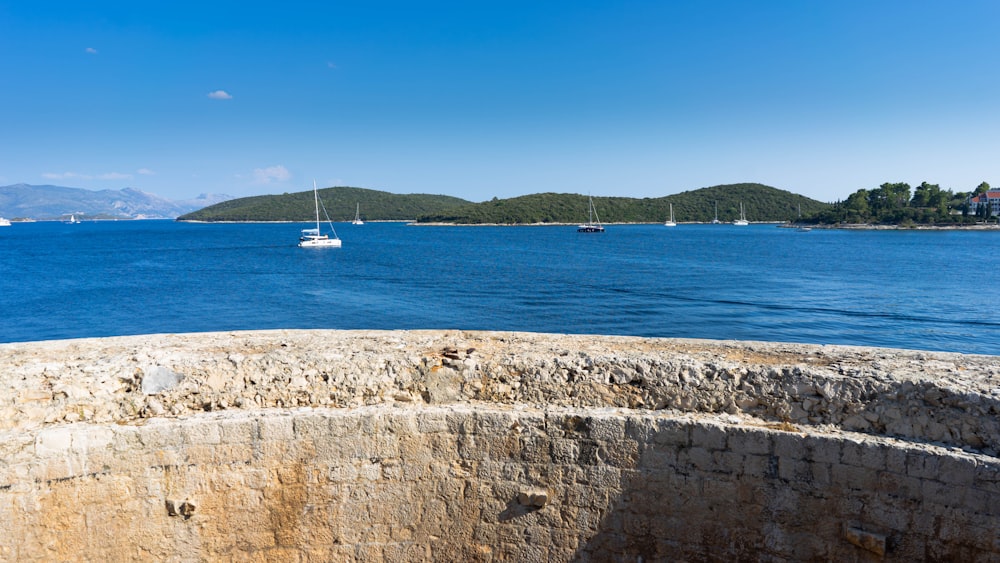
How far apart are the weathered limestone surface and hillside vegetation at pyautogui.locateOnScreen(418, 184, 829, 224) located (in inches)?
5771

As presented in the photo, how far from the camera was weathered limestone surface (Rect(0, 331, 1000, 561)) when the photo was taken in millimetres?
4875

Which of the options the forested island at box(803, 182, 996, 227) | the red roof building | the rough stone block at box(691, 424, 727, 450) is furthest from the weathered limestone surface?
the red roof building

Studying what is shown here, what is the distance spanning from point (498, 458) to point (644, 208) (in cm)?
17613

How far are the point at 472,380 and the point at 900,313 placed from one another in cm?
2540

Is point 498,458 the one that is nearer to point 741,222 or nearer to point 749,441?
point 749,441

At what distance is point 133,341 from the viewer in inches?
286

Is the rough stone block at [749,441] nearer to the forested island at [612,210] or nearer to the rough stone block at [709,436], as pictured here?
the rough stone block at [709,436]

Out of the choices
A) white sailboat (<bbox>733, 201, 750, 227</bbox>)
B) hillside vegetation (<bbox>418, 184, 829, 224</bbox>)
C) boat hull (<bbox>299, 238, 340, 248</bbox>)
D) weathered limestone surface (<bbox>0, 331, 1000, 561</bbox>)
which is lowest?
boat hull (<bbox>299, 238, 340, 248</bbox>)

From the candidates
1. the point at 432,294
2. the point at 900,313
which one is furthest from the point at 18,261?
the point at 900,313

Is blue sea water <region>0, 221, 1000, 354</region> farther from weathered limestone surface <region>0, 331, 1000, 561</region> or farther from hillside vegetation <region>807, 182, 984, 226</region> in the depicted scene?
hillside vegetation <region>807, 182, 984, 226</region>

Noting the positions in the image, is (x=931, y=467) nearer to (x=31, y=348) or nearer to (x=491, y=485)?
(x=491, y=485)

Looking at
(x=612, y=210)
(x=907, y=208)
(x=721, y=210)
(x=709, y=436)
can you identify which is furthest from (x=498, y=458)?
(x=721, y=210)

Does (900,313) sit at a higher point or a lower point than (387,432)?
lower

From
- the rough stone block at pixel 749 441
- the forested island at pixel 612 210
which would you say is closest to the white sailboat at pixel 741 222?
the forested island at pixel 612 210
